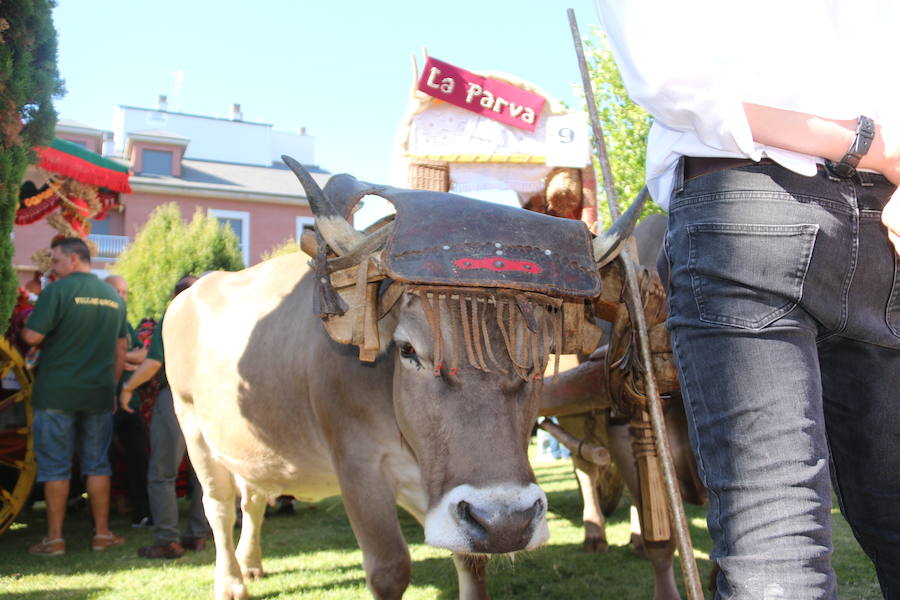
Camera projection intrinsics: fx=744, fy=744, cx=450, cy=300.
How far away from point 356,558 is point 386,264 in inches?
141

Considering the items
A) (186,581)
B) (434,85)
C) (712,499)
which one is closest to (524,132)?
(434,85)

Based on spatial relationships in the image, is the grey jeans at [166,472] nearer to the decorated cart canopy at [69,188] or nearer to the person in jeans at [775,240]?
A: the decorated cart canopy at [69,188]

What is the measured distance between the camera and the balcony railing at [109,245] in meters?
27.5

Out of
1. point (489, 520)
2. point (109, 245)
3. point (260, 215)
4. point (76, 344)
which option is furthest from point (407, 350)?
point (260, 215)

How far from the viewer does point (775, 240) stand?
4.73ft

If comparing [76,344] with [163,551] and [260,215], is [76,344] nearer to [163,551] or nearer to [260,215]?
[163,551]

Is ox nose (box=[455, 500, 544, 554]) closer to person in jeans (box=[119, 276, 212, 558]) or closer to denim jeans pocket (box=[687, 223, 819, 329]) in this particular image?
denim jeans pocket (box=[687, 223, 819, 329])

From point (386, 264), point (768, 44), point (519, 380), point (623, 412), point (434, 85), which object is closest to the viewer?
point (768, 44)

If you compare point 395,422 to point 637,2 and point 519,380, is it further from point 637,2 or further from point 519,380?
point 637,2

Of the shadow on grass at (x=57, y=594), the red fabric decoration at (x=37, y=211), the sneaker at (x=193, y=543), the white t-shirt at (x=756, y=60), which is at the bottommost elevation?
the sneaker at (x=193, y=543)

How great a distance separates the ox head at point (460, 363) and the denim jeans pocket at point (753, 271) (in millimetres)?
786

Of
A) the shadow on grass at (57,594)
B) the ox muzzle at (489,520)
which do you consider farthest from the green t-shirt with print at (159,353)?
the ox muzzle at (489,520)

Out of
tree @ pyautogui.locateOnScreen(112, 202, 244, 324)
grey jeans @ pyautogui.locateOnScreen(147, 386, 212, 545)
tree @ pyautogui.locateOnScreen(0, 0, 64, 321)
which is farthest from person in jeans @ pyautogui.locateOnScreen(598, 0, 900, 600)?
tree @ pyautogui.locateOnScreen(112, 202, 244, 324)

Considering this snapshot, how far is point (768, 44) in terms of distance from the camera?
1478 mm
